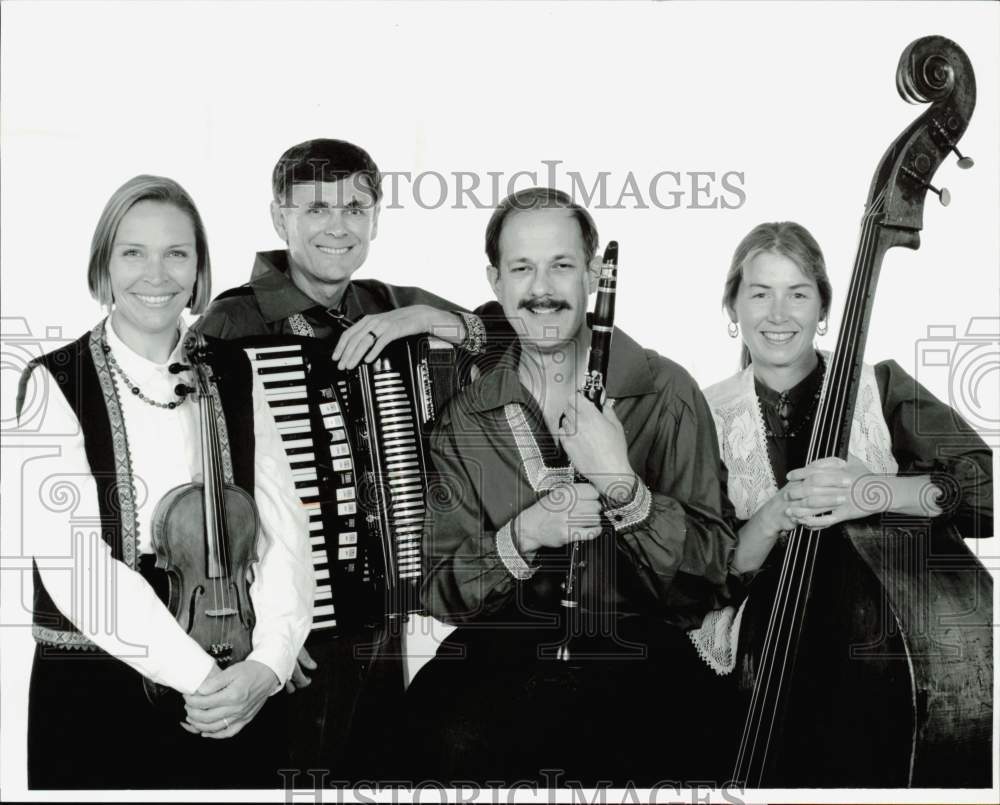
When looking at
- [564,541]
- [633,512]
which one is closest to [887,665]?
[633,512]

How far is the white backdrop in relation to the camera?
307 centimetres

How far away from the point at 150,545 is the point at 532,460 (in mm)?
1008

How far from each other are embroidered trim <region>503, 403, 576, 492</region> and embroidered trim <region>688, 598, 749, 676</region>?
1.78 ft

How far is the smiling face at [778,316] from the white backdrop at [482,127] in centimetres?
7

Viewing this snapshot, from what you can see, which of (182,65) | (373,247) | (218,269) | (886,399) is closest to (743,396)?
(886,399)

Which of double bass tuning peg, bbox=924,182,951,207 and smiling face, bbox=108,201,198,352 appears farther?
double bass tuning peg, bbox=924,182,951,207

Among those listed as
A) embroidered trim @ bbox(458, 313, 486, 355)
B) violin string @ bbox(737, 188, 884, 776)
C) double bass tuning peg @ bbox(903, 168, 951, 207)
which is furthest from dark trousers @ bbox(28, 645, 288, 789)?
double bass tuning peg @ bbox(903, 168, 951, 207)

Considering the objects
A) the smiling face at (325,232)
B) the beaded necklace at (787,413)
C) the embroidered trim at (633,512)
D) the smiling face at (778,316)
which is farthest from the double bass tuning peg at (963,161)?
the smiling face at (325,232)

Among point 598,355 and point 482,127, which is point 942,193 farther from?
point 482,127

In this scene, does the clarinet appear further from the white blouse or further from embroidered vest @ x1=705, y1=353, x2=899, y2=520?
the white blouse

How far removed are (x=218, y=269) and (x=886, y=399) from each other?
1858 millimetres

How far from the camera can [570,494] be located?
296 centimetres

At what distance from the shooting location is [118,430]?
2.86 meters

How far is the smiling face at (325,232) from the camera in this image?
2.99 metres
